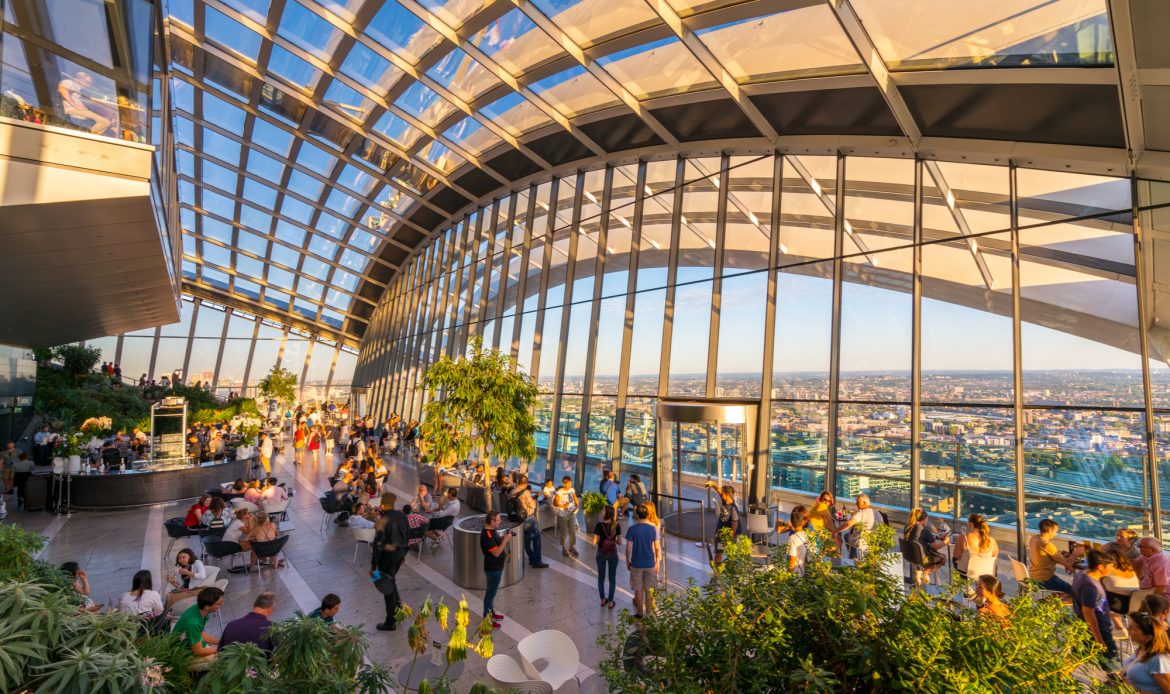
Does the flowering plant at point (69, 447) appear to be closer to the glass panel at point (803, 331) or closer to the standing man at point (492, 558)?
the standing man at point (492, 558)

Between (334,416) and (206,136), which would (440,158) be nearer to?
(206,136)

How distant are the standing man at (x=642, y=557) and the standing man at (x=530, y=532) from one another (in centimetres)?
277

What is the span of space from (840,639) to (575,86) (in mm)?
13136

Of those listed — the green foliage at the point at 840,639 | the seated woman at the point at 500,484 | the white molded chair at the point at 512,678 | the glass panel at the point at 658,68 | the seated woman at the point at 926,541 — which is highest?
the glass panel at the point at 658,68

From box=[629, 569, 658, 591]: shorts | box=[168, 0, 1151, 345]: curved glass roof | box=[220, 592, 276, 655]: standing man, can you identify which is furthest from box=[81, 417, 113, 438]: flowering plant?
box=[629, 569, 658, 591]: shorts

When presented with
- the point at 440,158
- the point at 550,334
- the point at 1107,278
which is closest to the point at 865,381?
the point at 1107,278

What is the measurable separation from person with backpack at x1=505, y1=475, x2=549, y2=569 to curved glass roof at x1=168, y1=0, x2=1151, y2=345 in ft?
27.2

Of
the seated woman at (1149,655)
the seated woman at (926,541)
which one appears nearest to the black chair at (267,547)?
the seated woman at (926,541)

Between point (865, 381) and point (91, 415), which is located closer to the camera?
point (865, 381)

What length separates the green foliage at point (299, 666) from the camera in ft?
9.11

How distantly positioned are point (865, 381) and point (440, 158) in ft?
49.9

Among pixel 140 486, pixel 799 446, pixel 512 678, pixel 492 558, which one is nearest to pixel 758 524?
pixel 799 446

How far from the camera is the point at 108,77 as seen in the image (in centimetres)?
884

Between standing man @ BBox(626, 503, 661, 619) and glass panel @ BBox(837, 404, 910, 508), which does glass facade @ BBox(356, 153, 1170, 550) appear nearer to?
glass panel @ BBox(837, 404, 910, 508)
